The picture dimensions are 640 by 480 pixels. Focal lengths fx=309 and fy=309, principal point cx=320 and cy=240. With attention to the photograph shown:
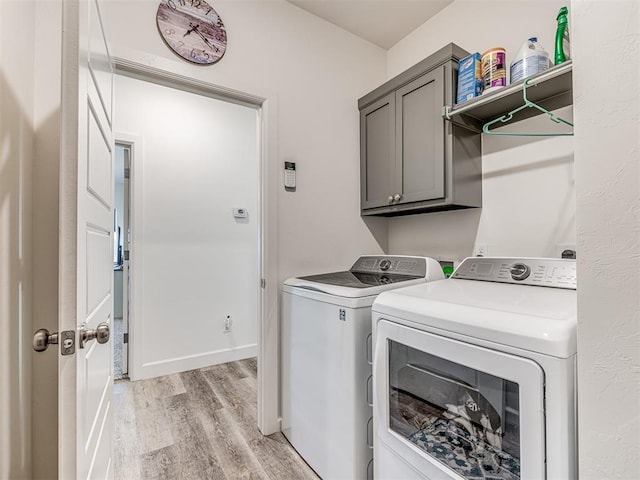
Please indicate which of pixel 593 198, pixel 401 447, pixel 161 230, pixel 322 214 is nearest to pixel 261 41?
pixel 322 214

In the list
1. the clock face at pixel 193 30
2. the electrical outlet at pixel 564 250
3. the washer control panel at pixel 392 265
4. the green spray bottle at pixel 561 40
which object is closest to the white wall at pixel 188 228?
the washer control panel at pixel 392 265

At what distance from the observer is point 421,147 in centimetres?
183

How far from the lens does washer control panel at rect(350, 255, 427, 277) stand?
5.74 ft

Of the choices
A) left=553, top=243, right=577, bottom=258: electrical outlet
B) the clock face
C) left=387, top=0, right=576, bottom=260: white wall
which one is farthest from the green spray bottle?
the clock face

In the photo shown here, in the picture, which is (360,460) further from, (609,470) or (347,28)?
(347,28)

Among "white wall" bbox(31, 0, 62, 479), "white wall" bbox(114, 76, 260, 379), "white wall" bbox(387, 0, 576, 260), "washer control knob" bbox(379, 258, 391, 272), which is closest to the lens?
"white wall" bbox(31, 0, 62, 479)

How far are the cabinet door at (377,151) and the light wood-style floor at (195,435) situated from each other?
1.63 meters

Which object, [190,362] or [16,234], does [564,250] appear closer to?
[16,234]

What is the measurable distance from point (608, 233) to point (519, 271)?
0.91 metres

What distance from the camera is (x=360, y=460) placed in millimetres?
1327

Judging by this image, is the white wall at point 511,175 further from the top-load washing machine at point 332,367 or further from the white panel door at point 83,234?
the white panel door at point 83,234

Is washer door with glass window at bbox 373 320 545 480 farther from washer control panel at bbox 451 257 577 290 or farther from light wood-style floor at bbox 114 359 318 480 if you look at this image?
light wood-style floor at bbox 114 359 318 480

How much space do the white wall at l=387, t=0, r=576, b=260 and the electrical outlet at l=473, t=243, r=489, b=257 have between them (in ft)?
0.08

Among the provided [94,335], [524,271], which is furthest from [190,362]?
[524,271]
